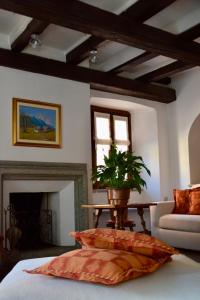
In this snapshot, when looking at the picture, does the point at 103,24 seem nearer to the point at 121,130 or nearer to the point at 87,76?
the point at 87,76

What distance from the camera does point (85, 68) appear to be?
5.20 m

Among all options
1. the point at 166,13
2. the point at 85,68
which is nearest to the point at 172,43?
the point at 166,13

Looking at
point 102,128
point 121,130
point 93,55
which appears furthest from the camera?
point 121,130

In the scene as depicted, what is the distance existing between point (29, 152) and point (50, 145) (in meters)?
0.32

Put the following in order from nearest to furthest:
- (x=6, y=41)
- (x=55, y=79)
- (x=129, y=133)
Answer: (x=6, y=41)
(x=55, y=79)
(x=129, y=133)

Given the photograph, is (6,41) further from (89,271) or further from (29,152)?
(89,271)

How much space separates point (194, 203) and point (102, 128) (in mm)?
2427

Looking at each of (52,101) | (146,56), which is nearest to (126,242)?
(52,101)

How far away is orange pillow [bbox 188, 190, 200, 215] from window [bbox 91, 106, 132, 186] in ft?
6.41

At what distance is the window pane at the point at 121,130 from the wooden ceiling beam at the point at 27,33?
2602 millimetres

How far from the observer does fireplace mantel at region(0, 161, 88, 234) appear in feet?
14.5

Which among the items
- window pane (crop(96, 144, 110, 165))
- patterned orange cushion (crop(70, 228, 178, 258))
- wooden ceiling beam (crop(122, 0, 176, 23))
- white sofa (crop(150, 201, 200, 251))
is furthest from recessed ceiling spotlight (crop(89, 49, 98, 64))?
patterned orange cushion (crop(70, 228, 178, 258))

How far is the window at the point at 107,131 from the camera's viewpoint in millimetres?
6148

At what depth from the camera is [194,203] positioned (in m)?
4.52
